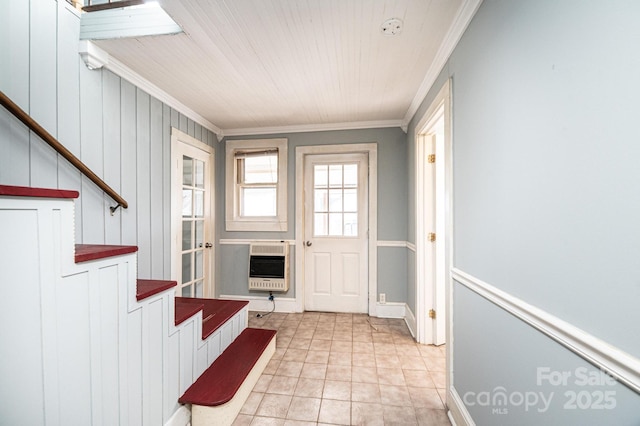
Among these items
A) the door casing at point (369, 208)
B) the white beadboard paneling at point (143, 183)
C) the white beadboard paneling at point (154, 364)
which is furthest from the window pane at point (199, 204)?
the white beadboard paneling at point (154, 364)

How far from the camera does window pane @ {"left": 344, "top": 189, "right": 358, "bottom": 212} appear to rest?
11.0 ft

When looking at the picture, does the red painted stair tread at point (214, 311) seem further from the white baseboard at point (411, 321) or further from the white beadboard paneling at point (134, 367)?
the white baseboard at point (411, 321)

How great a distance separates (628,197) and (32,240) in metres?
1.73

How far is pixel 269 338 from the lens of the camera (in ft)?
7.47

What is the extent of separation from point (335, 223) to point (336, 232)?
12 cm

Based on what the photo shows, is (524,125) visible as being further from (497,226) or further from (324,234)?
Answer: (324,234)

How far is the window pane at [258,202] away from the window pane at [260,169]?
0.13m

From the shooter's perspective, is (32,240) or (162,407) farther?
(162,407)

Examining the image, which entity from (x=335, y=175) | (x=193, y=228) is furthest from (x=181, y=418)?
(x=335, y=175)

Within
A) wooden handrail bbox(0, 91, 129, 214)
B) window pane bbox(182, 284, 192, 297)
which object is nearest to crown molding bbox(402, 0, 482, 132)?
wooden handrail bbox(0, 91, 129, 214)

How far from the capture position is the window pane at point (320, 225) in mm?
3396

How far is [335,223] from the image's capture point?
3.37 meters

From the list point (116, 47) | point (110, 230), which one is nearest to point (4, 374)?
point (110, 230)

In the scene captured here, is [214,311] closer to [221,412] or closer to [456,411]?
[221,412]
